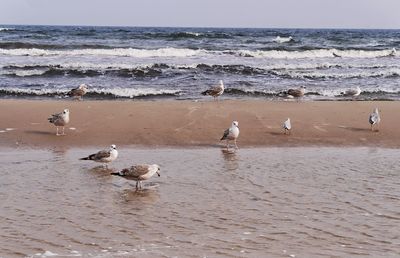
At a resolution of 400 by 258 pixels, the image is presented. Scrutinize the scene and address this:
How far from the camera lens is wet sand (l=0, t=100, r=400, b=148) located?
11.2 meters

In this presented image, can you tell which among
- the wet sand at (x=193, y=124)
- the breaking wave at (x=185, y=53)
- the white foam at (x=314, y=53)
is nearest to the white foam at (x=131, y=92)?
the wet sand at (x=193, y=124)

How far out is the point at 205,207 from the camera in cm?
688

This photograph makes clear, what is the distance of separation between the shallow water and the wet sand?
1291 millimetres

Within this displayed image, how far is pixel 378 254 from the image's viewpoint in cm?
538

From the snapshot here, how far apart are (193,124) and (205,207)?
5595mm

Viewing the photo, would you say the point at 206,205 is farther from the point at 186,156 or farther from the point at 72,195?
the point at 186,156

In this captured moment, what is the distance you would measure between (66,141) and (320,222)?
6.00m

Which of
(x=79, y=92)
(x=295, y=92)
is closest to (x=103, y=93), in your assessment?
(x=79, y=92)

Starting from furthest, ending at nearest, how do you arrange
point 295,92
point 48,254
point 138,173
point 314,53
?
1. point 314,53
2. point 295,92
3. point 138,173
4. point 48,254

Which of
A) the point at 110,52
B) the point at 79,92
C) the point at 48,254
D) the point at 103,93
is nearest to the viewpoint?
the point at 48,254

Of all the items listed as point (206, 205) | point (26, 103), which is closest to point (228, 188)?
point (206, 205)

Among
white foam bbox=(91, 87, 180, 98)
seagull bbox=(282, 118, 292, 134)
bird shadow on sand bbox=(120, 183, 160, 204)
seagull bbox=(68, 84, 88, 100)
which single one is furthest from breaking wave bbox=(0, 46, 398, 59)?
bird shadow on sand bbox=(120, 183, 160, 204)

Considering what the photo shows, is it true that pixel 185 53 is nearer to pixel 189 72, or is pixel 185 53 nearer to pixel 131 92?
pixel 189 72

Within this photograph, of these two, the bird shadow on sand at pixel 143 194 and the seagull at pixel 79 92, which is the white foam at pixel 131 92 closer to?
the seagull at pixel 79 92
